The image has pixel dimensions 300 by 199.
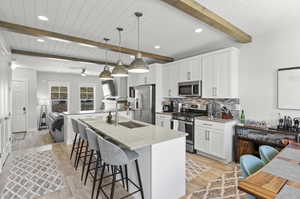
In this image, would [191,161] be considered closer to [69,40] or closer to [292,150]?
[292,150]

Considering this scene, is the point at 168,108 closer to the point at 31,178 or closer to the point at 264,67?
the point at 264,67

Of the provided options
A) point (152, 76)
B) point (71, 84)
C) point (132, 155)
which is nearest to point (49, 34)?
point (132, 155)

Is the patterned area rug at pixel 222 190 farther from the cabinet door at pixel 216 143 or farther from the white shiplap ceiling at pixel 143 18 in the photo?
the white shiplap ceiling at pixel 143 18

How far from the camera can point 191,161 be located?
3375 mm

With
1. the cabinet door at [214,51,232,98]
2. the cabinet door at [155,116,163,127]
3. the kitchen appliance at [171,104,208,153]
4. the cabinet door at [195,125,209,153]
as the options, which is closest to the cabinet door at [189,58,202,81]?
the cabinet door at [214,51,232,98]

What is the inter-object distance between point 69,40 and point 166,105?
347cm

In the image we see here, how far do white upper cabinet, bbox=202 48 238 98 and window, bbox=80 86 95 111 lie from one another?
22.1 feet

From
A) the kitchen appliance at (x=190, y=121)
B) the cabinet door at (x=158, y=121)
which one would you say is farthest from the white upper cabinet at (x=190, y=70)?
the cabinet door at (x=158, y=121)

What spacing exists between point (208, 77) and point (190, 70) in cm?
62

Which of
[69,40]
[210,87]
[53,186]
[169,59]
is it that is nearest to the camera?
[53,186]

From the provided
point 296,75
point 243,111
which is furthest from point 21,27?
point 296,75

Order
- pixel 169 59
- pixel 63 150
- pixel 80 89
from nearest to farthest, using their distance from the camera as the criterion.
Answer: pixel 63 150
pixel 169 59
pixel 80 89

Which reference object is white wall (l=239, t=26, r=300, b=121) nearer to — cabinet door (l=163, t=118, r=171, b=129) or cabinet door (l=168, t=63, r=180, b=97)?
cabinet door (l=168, t=63, r=180, b=97)

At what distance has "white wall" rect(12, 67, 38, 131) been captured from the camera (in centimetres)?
641
